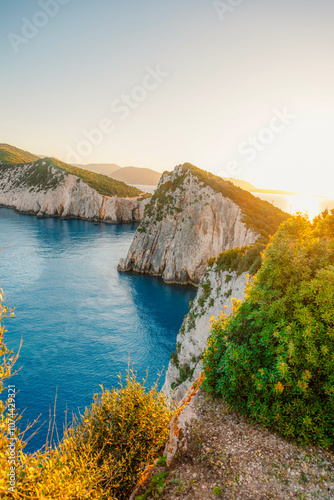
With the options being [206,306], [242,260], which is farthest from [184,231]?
[242,260]

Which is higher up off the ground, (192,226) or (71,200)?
(71,200)

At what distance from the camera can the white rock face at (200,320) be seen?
2589cm

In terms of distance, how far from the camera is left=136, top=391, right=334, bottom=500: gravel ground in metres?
7.73

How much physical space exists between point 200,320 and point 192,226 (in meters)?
40.7

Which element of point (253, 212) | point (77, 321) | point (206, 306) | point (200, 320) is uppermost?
point (253, 212)

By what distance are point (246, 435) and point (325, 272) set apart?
6671 mm

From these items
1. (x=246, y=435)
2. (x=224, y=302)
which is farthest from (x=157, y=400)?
(x=224, y=302)

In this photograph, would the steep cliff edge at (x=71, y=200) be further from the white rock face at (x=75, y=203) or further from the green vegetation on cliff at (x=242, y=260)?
the green vegetation on cliff at (x=242, y=260)

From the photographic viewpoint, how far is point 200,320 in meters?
28.2

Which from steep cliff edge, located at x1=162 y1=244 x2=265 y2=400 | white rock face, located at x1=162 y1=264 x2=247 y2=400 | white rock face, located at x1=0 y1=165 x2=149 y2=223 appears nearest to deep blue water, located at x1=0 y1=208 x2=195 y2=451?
white rock face, located at x1=162 y1=264 x2=247 y2=400

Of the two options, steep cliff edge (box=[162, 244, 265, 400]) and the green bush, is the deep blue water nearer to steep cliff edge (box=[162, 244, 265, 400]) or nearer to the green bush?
steep cliff edge (box=[162, 244, 265, 400])

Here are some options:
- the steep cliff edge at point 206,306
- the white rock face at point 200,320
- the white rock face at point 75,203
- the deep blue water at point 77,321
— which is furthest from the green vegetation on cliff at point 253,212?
the white rock face at point 75,203

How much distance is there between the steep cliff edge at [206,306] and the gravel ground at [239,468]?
15.0m

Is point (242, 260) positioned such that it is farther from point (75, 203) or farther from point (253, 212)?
point (75, 203)
